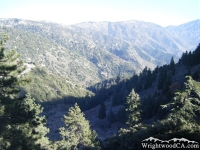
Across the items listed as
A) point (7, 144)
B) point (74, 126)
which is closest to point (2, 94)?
point (7, 144)

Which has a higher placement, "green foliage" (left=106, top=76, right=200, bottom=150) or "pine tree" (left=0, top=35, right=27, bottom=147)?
"pine tree" (left=0, top=35, right=27, bottom=147)

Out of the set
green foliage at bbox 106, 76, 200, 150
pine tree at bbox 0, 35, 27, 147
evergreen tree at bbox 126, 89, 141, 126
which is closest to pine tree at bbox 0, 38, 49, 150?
pine tree at bbox 0, 35, 27, 147

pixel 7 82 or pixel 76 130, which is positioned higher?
pixel 7 82

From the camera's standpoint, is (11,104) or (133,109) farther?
(133,109)

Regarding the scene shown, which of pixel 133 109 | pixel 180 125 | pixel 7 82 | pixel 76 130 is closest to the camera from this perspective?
pixel 180 125

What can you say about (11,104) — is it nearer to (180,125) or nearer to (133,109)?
(180,125)

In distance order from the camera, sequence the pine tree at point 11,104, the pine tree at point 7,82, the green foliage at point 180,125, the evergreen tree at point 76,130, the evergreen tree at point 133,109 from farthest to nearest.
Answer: the evergreen tree at point 133,109 < the evergreen tree at point 76,130 < the pine tree at point 11,104 < the pine tree at point 7,82 < the green foliage at point 180,125

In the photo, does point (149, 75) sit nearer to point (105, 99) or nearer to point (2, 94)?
point (105, 99)

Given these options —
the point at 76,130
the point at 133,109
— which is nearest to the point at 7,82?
the point at 76,130

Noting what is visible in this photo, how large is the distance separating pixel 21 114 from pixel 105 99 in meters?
166

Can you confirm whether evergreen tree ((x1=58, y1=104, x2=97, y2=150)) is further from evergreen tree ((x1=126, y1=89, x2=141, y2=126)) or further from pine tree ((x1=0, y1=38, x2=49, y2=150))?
pine tree ((x1=0, y1=38, x2=49, y2=150))

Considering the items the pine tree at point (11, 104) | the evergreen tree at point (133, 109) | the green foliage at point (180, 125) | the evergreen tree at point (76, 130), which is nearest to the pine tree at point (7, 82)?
the pine tree at point (11, 104)

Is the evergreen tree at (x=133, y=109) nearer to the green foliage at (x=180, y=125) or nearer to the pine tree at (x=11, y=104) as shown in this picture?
the green foliage at (x=180, y=125)

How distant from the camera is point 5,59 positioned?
23.8 metres
